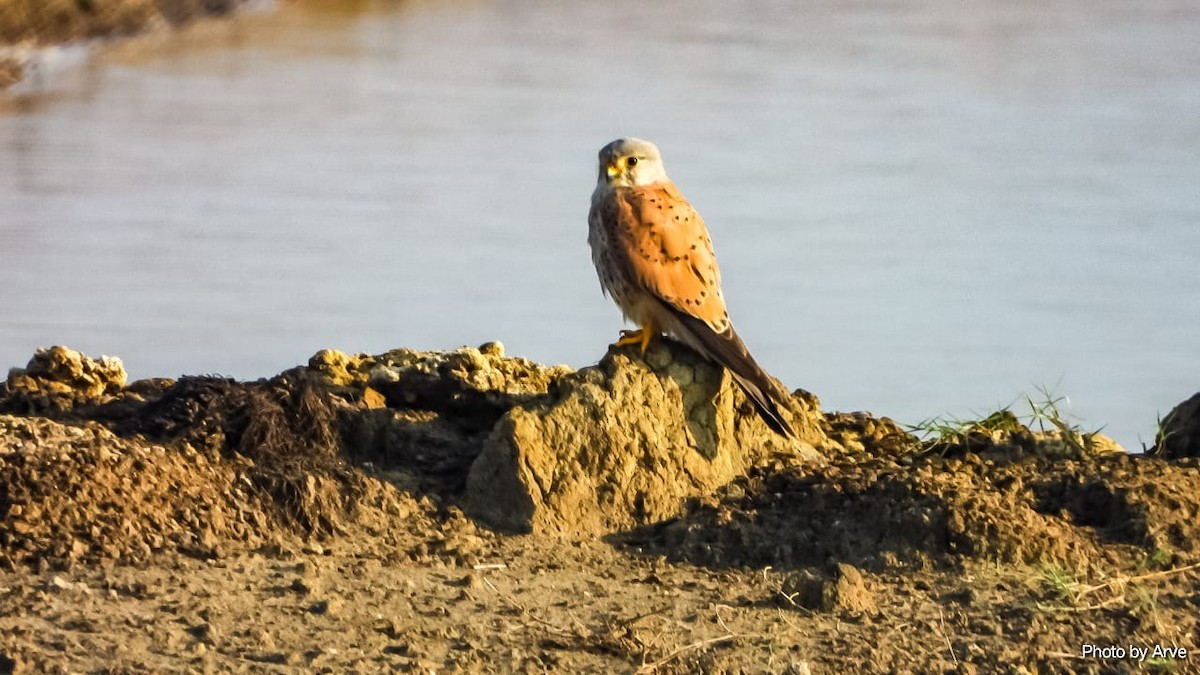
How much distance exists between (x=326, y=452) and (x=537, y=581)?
830 millimetres

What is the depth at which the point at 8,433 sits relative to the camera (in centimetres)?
488

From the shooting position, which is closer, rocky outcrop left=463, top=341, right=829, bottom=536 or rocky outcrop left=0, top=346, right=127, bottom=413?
rocky outcrop left=463, top=341, right=829, bottom=536

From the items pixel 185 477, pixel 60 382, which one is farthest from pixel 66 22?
pixel 185 477

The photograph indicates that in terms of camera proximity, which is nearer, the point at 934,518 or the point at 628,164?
the point at 934,518

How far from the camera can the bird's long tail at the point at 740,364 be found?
503 cm

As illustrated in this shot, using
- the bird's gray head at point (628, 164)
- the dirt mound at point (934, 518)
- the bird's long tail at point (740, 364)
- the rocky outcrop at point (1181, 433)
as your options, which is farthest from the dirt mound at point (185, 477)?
the rocky outcrop at point (1181, 433)

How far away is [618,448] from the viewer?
4.96m

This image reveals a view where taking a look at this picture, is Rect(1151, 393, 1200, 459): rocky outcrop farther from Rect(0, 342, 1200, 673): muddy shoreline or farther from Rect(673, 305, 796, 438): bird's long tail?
Rect(673, 305, 796, 438): bird's long tail

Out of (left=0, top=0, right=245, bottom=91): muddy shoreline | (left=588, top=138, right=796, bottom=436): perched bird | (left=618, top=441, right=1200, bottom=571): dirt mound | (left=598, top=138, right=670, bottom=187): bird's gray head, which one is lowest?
(left=618, top=441, right=1200, bottom=571): dirt mound

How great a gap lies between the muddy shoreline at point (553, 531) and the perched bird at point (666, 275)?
0.11m

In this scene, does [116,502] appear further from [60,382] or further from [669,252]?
[669,252]

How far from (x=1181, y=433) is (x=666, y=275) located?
1654 millimetres

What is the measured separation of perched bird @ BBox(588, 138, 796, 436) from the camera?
5121mm

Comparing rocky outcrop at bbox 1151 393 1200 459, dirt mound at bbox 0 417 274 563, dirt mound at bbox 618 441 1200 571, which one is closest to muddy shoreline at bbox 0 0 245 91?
dirt mound at bbox 0 417 274 563
